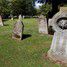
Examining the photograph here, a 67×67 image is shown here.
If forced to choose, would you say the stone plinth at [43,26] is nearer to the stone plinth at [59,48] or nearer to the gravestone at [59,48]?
the gravestone at [59,48]

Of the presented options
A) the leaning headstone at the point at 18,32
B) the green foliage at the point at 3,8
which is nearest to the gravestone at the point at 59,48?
the leaning headstone at the point at 18,32

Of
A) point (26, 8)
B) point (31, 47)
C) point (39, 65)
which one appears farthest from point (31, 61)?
point (26, 8)

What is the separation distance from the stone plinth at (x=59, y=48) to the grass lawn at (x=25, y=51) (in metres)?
0.48

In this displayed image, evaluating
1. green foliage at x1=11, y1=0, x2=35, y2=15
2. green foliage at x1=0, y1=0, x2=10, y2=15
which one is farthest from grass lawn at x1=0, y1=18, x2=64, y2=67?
green foliage at x1=11, y1=0, x2=35, y2=15

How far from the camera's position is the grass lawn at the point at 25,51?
47.5 ft

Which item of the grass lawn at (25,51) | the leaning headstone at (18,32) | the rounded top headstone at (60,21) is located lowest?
the grass lawn at (25,51)

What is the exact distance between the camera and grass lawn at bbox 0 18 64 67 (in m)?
14.5

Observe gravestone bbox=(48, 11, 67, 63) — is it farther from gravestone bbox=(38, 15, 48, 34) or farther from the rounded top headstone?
gravestone bbox=(38, 15, 48, 34)

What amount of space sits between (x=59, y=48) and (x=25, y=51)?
262 centimetres

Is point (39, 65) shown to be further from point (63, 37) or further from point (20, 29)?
point (20, 29)

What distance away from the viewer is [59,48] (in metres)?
15.1

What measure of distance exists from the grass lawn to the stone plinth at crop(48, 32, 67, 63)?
19.0 inches

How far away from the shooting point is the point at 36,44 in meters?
18.6

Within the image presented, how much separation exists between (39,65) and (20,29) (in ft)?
19.7
